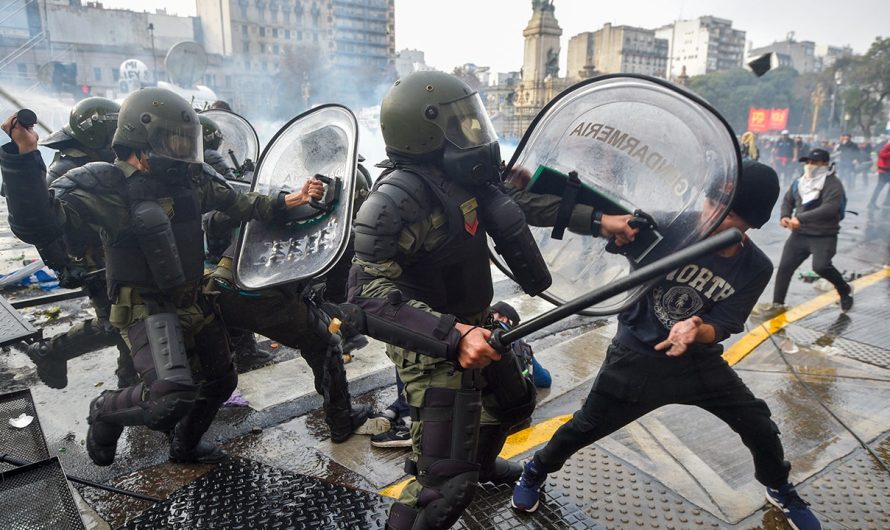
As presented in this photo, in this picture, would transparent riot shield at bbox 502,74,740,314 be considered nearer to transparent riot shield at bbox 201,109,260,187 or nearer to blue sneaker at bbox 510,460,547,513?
blue sneaker at bbox 510,460,547,513

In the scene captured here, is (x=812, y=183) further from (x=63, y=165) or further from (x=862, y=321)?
(x=63, y=165)

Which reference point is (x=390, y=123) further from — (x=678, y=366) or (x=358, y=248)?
(x=678, y=366)

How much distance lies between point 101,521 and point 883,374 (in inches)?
208

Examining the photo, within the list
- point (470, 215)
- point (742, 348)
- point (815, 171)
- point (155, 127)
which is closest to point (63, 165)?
point (155, 127)

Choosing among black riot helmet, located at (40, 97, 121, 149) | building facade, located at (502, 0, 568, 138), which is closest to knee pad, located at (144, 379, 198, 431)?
black riot helmet, located at (40, 97, 121, 149)

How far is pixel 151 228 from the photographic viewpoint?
2.87 m

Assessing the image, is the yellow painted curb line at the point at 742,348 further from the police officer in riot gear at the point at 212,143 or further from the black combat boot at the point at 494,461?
the police officer in riot gear at the point at 212,143

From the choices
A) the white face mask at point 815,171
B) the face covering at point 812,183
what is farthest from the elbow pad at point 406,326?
the white face mask at point 815,171

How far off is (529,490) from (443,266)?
47.1 inches

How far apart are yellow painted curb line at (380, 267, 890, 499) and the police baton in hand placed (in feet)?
4.07

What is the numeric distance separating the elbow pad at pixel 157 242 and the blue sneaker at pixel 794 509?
10.2 feet

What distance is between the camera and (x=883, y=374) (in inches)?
172

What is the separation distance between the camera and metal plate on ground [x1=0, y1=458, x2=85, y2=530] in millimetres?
1787

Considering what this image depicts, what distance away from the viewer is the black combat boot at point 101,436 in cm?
301
